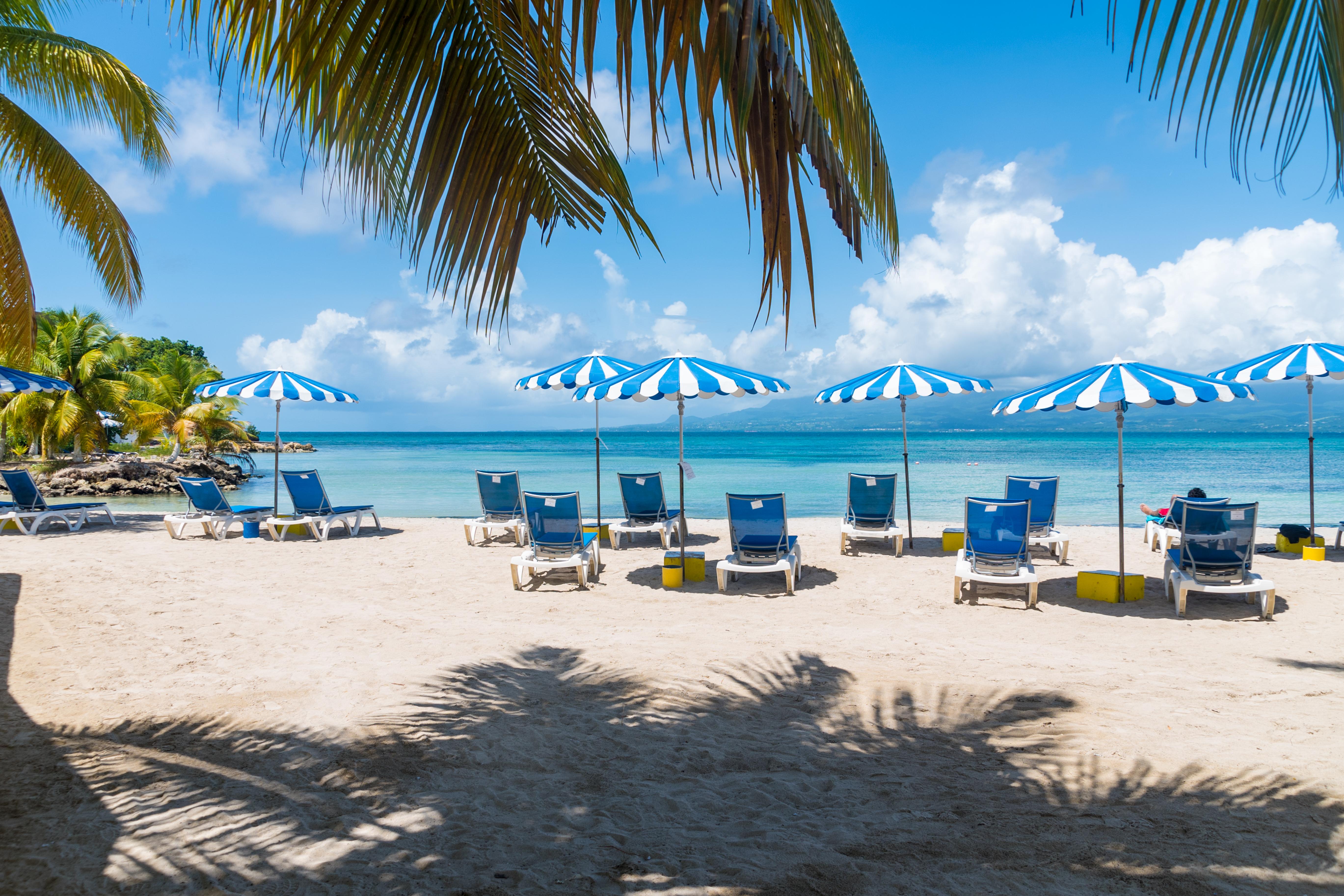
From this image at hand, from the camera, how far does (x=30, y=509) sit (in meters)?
11.3

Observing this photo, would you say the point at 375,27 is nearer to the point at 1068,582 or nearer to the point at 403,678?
the point at 403,678

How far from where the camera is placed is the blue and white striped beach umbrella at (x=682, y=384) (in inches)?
282

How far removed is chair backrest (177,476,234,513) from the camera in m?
10.6

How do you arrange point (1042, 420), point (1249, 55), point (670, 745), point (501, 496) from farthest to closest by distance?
point (1042, 420)
point (501, 496)
point (670, 745)
point (1249, 55)

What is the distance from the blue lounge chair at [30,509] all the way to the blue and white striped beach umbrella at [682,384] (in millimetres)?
8982

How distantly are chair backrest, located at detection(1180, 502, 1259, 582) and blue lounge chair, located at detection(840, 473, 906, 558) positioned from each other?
302 cm

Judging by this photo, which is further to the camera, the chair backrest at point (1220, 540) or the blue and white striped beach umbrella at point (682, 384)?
the blue and white striped beach umbrella at point (682, 384)

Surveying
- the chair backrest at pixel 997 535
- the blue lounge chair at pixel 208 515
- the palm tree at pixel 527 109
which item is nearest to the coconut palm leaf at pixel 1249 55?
the palm tree at pixel 527 109

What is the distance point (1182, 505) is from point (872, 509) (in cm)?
322

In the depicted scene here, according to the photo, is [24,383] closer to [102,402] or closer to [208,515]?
[208,515]

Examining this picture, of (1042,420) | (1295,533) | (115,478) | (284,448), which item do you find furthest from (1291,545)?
(1042,420)

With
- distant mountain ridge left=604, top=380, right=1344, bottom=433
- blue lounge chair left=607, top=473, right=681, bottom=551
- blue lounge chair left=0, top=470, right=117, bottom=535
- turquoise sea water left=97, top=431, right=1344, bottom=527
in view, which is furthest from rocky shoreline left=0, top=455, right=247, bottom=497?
distant mountain ridge left=604, top=380, right=1344, bottom=433

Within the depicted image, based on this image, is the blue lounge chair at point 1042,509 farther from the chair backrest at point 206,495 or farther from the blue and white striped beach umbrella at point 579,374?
the chair backrest at point 206,495

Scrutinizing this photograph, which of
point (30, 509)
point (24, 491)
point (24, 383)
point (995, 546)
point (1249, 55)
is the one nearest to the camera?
point (1249, 55)
